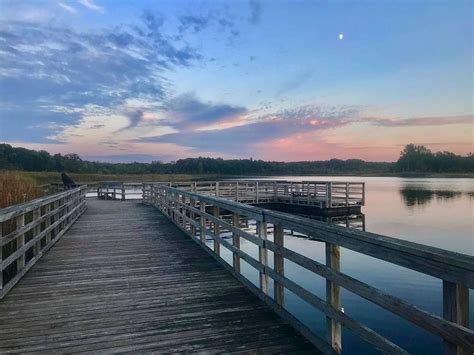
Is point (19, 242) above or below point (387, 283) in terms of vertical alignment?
above

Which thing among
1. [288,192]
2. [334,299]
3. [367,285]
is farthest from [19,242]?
[288,192]

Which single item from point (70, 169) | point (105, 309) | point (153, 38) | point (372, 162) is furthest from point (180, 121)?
point (372, 162)

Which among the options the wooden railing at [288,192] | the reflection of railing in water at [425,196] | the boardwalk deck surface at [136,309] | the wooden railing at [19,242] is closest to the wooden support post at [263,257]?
the boardwalk deck surface at [136,309]

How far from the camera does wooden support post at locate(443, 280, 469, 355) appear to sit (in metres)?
1.90

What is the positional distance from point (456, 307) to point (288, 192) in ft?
90.7

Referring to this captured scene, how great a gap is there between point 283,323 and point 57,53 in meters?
19.8

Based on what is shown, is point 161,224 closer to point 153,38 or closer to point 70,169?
point 153,38

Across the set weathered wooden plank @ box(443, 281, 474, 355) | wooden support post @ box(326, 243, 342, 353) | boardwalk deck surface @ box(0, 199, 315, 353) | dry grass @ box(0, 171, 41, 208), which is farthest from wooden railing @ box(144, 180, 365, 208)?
weathered wooden plank @ box(443, 281, 474, 355)

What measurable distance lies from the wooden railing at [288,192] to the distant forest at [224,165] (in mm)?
74813

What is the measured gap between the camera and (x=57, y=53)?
18953mm

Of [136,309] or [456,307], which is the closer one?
[456,307]

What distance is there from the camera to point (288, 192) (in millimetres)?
29422

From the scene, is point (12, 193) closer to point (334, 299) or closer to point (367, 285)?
point (334, 299)

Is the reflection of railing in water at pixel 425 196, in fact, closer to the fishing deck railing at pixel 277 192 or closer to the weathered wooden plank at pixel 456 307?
the fishing deck railing at pixel 277 192
